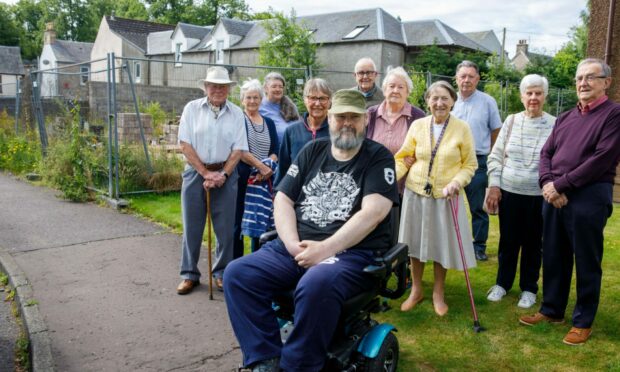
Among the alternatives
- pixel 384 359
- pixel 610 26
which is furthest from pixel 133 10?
pixel 384 359

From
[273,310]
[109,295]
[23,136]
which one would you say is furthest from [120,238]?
[23,136]

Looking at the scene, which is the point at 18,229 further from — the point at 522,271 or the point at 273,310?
the point at 522,271

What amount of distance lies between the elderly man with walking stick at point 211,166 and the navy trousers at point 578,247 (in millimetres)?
2710

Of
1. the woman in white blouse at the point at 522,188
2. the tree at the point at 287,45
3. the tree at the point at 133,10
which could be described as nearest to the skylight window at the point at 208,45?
the tree at the point at 287,45

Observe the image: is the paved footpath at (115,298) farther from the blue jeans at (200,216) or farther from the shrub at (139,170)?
the shrub at (139,170)

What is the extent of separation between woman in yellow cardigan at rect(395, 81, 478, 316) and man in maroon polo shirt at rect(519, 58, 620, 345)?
2.02 feet

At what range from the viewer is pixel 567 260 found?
4.08 metres

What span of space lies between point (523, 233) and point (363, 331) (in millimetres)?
2147

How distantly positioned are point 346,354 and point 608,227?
6.20 m

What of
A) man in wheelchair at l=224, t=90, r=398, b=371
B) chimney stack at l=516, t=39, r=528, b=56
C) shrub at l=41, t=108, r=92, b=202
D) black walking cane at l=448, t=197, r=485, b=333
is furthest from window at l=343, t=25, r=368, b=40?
chimney stack at l=516, t=39, r=528, b=56

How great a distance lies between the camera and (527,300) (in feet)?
15.1

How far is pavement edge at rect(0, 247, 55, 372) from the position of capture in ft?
11.9

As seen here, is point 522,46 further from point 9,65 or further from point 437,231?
point 437,231

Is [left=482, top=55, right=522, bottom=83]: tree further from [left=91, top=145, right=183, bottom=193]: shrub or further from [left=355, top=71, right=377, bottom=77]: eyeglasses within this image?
[left=355, top=71, right=377, bottom=77]: eyeglasses
